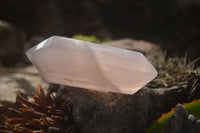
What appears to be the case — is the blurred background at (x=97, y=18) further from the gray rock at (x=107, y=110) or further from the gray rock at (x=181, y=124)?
the gray rock at (x=181, y=124)

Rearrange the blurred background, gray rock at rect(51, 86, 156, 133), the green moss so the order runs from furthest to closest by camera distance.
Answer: the blurred background, the green moss, gray rock at rect(51, 86, 156, 133)

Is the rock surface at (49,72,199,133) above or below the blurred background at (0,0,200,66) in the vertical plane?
above

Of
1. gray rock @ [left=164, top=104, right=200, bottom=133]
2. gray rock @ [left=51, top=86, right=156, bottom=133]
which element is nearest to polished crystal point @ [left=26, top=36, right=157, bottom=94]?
Answer: gray rock @ [left=51, top=86, right=156, bottom=133]

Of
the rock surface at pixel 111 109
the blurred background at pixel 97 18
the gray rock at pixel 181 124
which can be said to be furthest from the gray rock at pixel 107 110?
the blurred background at pixel 97 18

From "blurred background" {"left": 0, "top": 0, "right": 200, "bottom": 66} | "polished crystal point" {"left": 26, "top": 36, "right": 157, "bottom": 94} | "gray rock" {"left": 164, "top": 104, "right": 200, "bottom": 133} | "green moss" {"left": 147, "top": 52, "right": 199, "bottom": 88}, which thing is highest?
"polished crystal point" {"left": 26, "top": 36, "right": 157, "bottom": 94}

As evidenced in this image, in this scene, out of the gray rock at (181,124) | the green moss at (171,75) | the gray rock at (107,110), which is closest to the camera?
the gray rock at (181,124)

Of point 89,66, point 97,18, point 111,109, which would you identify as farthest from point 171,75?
point 97,18

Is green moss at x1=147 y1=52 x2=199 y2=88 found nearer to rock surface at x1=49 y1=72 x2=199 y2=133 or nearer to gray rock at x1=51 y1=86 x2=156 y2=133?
rock surface at x1=49 y1=72 x2=199 y2=133
